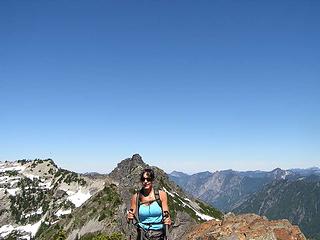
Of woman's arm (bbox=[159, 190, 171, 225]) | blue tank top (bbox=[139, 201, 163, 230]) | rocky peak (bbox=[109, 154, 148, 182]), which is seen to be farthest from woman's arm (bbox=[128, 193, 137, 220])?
rocky peak (bbox=[109, 154, 148, 182])

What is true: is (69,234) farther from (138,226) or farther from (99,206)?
(138,226)

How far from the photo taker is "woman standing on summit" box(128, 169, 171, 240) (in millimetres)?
12727

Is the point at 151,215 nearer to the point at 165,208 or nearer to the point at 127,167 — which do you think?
the point at 165,208

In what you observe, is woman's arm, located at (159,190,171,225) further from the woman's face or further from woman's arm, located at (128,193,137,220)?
woman's arm, located at (128,193,137,220)

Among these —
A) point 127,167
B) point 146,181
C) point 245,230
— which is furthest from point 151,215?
point 127,167

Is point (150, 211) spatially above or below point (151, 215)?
above

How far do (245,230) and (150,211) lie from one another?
14.3 m

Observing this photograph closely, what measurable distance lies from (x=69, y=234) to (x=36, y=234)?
85.9 meters

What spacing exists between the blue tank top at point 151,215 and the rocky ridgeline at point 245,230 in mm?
13251

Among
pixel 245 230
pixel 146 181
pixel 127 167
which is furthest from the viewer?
pixel 127 167

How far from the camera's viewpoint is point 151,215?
42.0 feet

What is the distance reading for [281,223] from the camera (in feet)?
88.6

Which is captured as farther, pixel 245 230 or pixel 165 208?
pixel 245 230

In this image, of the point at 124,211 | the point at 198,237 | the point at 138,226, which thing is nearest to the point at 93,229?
the point at 124,211
